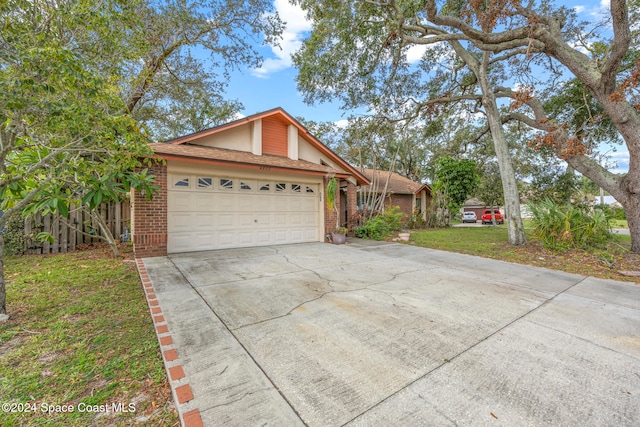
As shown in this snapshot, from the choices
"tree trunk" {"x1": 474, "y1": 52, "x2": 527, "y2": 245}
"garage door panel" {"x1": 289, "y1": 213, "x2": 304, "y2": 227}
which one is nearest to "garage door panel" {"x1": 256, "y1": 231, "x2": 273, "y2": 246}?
"garage door panel" {"x1": 289, "y1": 213, "x2": 304, "y2": 227}

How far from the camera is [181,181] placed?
7.45 m

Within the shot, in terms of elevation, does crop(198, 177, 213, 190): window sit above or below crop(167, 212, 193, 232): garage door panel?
above

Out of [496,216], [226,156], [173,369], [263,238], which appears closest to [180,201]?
[226,156]

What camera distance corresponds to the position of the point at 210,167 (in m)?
7.73

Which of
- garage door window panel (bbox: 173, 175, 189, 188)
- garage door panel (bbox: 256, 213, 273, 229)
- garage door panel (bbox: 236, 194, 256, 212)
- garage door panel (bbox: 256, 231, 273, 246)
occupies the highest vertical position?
garage door window panel (bbox: 173, 175, 189, 188)

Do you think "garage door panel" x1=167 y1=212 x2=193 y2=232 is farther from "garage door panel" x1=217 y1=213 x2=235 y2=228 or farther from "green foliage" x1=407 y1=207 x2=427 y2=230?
"green foliage" x1=407 y1=207 x2=427 y2=230

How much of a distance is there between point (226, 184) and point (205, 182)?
1.98ft

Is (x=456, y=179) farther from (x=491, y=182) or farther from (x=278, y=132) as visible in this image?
(x=278, y=132)

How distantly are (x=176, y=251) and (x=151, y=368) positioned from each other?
18.6 feet

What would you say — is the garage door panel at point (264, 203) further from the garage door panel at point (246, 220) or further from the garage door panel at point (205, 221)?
the garage door panel at point (205, 221)

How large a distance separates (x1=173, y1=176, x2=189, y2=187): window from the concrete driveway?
3203 millimetres

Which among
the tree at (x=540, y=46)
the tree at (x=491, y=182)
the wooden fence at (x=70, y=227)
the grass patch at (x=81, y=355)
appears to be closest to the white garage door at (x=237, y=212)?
the wooden fence at (x=70, y=227)

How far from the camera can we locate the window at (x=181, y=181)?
7355 millimetres

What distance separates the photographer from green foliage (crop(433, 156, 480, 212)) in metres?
16.2
